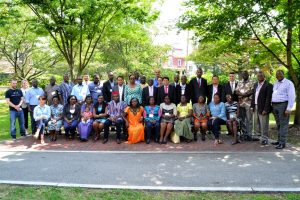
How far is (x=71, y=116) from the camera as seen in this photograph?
10.7 m

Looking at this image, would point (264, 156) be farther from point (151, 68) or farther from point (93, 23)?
point (151, 68)

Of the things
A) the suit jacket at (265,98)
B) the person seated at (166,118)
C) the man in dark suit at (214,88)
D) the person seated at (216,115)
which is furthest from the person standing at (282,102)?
the person seated at (166,118)

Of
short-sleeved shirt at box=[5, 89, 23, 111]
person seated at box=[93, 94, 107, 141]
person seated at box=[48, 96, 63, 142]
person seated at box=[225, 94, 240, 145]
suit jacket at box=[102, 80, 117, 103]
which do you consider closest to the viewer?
person seated at box=[225, 94, 240, 145]

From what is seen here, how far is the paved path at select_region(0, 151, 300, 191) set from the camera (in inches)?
235

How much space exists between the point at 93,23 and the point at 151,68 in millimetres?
21906

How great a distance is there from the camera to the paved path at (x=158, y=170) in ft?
19.6

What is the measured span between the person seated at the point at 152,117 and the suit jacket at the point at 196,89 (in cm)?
138

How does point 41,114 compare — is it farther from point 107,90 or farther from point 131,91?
point 131,91

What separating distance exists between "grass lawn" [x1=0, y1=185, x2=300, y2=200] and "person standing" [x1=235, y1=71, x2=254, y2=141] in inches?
182

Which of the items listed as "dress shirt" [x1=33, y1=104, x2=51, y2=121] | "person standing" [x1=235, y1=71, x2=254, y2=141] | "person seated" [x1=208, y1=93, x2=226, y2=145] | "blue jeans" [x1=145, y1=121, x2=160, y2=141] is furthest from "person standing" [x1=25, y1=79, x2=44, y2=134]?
"person standing" [x1=235, y1=71, x2=254, y2=141]

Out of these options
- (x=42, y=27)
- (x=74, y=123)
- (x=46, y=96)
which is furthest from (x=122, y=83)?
(x=42, y=27)

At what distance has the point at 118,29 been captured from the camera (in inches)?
635

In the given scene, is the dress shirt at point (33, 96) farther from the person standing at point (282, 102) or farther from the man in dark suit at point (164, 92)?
the person standing at point (282, 102)

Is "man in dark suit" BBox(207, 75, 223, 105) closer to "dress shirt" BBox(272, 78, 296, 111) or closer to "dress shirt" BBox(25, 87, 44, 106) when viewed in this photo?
"dress shirt" BBox(272, 78, 296, 111)
